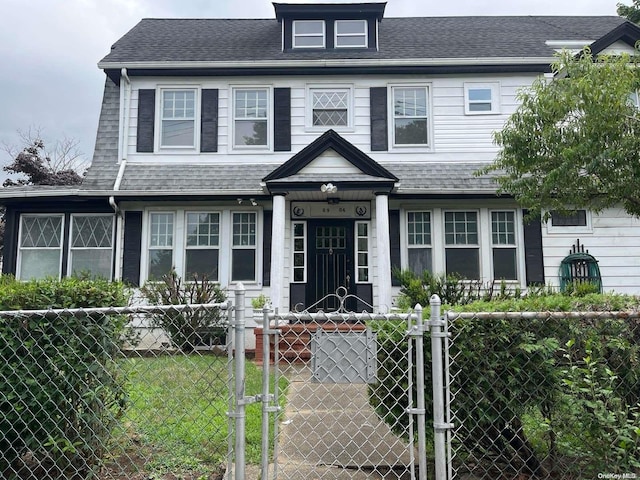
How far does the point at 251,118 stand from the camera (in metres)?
10.6

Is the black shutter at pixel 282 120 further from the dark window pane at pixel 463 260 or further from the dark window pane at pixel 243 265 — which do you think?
the dark window pane at pixel 463 260

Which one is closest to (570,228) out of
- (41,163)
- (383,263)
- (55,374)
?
(383,263)

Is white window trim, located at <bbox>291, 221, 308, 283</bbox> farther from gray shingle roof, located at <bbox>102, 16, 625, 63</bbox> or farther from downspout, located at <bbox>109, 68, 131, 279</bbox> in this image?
gray shingle roof, located at <bbox>102, 16, 625, 63</bbox>

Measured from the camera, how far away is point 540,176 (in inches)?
313

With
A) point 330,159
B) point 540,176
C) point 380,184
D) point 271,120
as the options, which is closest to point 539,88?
point 540,176

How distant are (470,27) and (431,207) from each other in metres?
6.13

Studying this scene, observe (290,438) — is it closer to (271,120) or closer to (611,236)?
(271,120)

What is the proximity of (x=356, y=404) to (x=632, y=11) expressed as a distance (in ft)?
86.9

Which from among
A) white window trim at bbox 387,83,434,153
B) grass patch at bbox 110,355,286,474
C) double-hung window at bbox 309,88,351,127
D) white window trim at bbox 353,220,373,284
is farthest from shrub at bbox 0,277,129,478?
white window trim at bbox 387,83,434,153

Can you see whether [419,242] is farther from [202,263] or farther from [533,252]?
[202,263]

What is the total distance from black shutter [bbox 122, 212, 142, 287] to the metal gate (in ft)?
18.6

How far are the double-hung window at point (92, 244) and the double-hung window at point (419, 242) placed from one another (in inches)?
254

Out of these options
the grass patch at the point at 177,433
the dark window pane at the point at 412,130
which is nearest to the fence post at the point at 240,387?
the grass patch at the point at 177,433

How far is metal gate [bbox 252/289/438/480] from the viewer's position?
2598 mm
